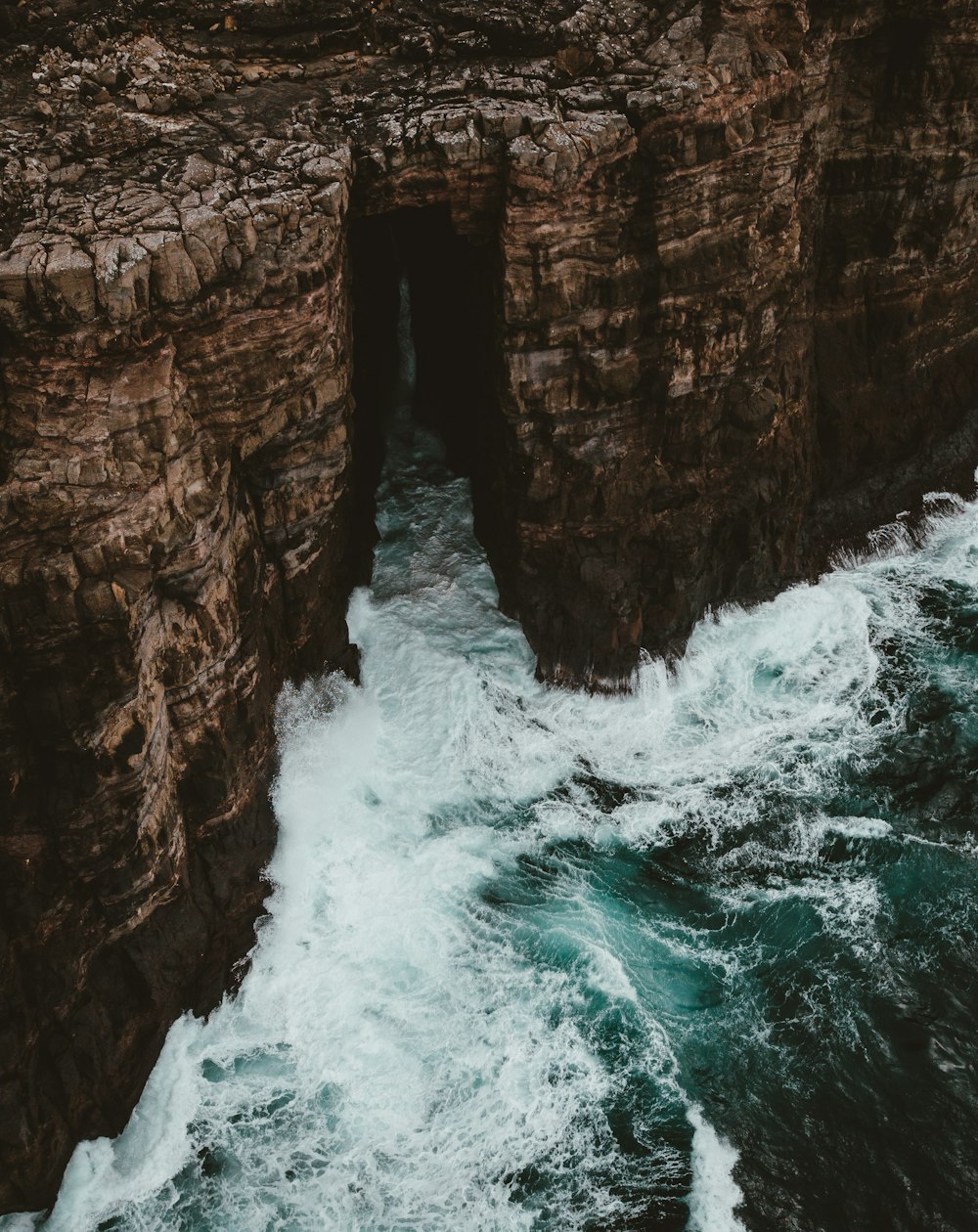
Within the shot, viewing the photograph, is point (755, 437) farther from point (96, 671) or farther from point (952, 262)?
point (96, 671)

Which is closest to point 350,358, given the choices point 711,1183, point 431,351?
point 431,351

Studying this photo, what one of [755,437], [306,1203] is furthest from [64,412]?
[755,437]

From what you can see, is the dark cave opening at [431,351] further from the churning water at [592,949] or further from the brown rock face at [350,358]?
the churning water at [592,949]

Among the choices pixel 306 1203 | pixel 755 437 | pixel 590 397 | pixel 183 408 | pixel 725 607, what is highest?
pixel 183 408

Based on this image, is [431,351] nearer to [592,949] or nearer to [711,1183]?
[592,949]

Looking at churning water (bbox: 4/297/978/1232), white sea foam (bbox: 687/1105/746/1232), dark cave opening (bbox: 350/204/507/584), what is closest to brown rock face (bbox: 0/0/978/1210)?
dark cave opening (bbox: 350/204/507/584)

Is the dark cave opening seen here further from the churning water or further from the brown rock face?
the churning water

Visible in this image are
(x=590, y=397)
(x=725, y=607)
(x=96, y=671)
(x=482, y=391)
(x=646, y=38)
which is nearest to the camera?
(x=96, y=671)
